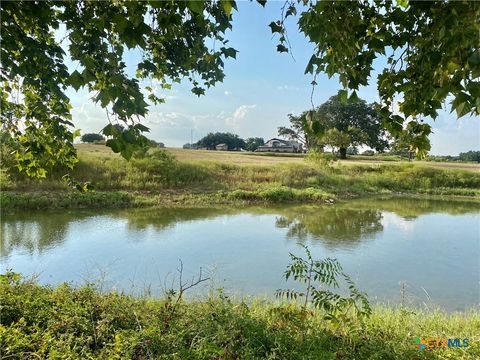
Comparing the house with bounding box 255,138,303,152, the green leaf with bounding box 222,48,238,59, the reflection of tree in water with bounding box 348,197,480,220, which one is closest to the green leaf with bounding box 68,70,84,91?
the green leaf with bounding box 222,48,238,59

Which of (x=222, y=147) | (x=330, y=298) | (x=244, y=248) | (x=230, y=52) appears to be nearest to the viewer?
(x=330, y=298)

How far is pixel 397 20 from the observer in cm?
218

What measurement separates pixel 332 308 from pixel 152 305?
6.48ft

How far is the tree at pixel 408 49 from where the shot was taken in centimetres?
159

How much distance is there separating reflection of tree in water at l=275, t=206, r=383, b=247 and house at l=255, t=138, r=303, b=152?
158 feet

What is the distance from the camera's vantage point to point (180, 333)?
264 centimetres

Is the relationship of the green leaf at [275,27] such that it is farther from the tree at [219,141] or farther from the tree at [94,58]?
the tree at [219,141]

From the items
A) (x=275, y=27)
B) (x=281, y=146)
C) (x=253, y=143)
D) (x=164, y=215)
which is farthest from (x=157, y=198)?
(x=253, y=143)

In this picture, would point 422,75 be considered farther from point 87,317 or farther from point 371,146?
point 371,146

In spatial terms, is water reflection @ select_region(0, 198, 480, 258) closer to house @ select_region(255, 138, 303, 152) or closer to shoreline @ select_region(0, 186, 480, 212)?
shoreline @ select_region(0, 186, 480, 212)

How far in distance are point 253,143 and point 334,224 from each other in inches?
2379

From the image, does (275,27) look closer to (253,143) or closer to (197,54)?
(197,54)

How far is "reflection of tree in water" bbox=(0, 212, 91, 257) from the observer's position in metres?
8.48

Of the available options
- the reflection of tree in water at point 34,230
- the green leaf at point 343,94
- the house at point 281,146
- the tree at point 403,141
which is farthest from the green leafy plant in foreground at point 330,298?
the house at point 281,146
